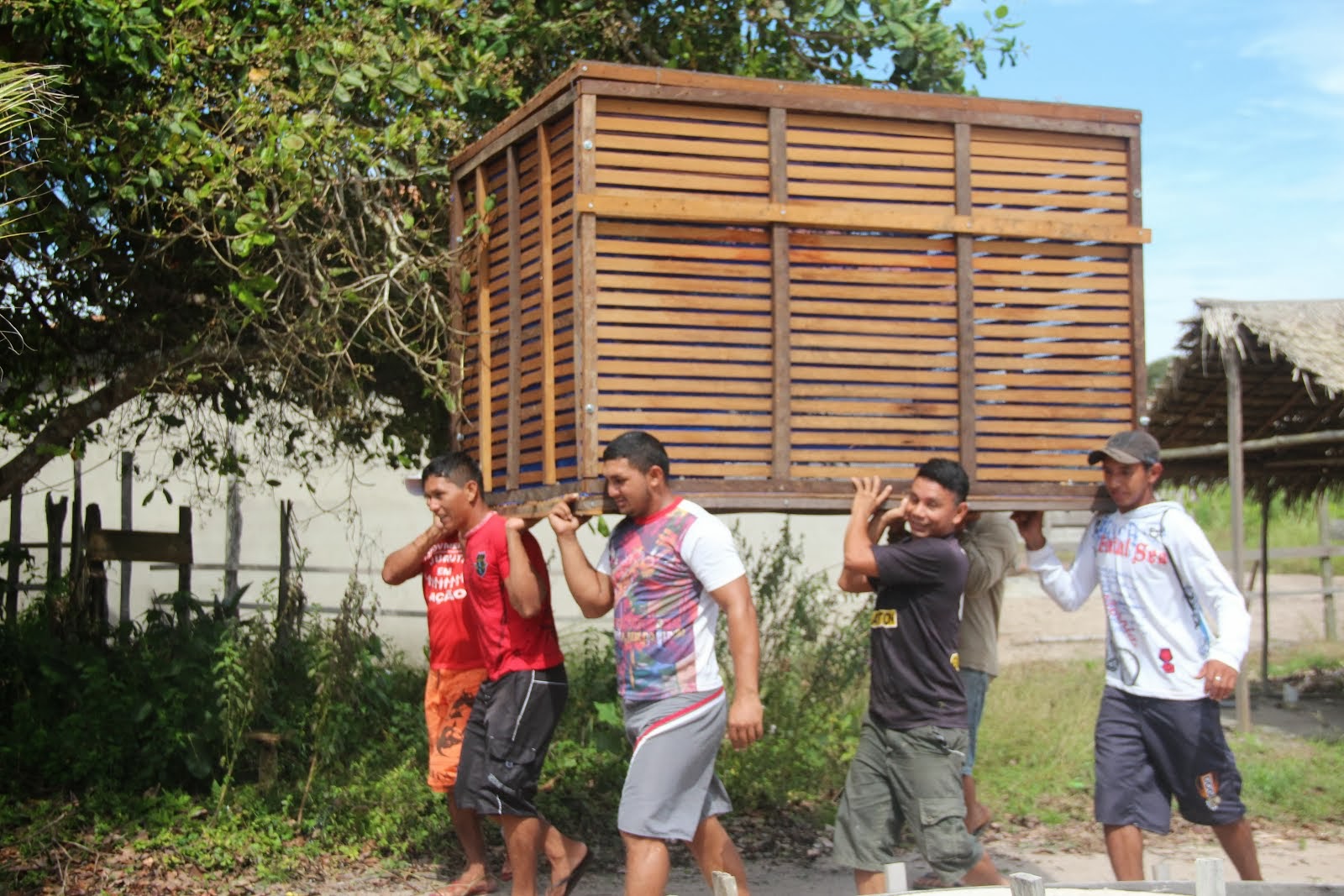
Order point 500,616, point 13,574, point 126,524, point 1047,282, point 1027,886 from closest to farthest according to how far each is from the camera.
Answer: point 1027,886, point 1047,282, point 500,616, point 13,574, point 126,524

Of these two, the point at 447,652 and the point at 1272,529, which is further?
the point at 1272,529

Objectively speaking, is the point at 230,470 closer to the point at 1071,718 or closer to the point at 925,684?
the point at 925,684

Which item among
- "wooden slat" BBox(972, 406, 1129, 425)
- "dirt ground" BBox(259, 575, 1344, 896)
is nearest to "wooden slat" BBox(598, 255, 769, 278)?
"wooden slat" BBox(972, 406, 1129, 425)

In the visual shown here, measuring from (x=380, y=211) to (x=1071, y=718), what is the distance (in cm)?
565

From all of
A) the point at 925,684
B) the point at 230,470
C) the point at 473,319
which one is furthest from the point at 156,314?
the point at 925,684

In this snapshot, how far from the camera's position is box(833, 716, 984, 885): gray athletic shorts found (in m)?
4.67

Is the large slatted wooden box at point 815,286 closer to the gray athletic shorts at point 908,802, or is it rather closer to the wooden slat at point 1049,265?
the wooden slat at point 1049,265

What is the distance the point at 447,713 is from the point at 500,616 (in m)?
0.69

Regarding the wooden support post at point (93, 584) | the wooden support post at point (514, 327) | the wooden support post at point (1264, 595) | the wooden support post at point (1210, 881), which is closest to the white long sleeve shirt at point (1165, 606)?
the wooden support post at point (1210, 881)

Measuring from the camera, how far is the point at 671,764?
455 centimetres

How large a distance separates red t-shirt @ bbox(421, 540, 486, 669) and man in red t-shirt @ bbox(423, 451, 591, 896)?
0.26 meters

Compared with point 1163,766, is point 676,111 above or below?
above

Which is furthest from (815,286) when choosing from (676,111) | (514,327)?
(514,327)

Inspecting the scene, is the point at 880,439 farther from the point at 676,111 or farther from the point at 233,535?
the point at 233,535
